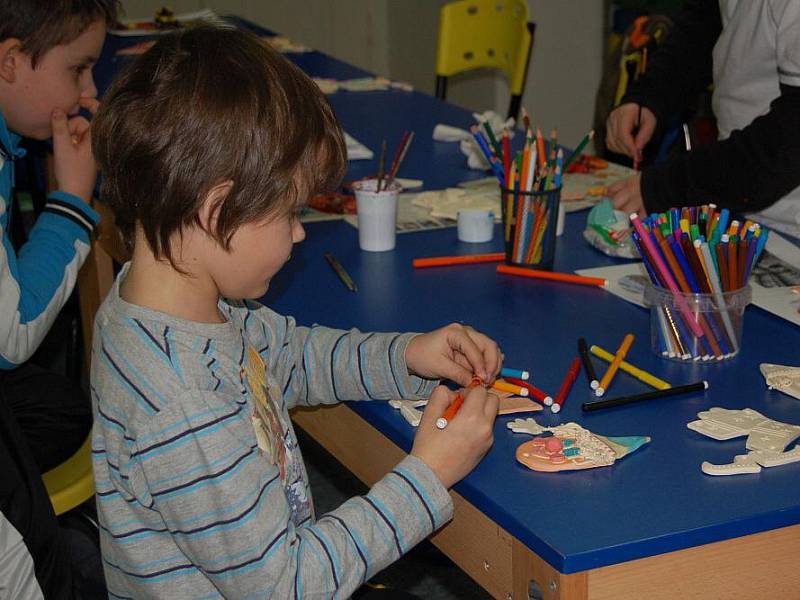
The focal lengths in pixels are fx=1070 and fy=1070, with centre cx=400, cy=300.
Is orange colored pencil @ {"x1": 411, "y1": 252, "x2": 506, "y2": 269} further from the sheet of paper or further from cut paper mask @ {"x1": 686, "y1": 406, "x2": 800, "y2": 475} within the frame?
cut paper mask @ {"x1": 686, "y1": 406, "x2": 800, "y2": 475}

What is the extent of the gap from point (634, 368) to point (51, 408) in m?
0.91

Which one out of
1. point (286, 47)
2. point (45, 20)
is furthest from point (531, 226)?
point (286, 47)

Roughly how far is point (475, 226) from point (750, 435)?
68 cm

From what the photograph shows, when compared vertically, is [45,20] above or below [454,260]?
above

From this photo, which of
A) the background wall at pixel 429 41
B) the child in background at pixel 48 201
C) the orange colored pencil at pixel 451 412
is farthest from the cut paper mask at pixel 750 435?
the background wall at pixel 429 41

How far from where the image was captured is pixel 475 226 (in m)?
1.57

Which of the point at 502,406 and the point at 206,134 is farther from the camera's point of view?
the point at 502,406

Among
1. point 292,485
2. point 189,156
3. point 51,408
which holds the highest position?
point 189,156

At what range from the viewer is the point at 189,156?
89 centimetres

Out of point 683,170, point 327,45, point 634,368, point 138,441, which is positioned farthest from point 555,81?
point 138,441

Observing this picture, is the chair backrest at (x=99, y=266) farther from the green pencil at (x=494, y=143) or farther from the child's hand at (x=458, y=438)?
the child's hand at (x=458, y=438)

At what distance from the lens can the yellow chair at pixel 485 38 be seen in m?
2.94

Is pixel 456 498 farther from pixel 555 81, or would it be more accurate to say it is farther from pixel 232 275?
pixel 555 81

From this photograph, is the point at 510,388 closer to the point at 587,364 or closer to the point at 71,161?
the point at 587,364
